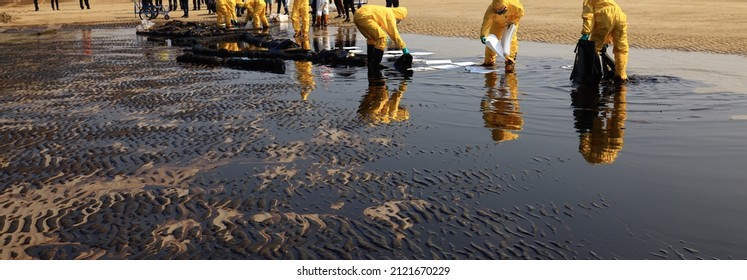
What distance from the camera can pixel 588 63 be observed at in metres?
9.05

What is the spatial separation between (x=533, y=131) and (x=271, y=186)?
8.84ft

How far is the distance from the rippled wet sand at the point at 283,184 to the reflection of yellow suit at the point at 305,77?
17.6 inches

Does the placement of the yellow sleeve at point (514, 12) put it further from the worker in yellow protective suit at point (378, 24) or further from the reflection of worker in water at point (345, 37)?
the reflection of worker in water at point (345, 37)

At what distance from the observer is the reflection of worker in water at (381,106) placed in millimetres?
7189

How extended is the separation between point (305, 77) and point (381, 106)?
9.44 feet

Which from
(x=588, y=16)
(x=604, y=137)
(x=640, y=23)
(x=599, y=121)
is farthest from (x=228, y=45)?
(x=604, y=137)

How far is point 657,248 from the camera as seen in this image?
3.54m

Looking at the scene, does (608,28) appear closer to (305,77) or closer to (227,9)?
(305,77)

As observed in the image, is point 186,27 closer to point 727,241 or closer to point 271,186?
point 271,186

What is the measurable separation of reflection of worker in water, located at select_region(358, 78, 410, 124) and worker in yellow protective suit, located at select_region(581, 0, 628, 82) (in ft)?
8.11

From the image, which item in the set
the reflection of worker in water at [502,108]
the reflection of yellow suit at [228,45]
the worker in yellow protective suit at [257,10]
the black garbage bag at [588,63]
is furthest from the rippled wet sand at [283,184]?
the worker in yellow protective suit at [257,10]

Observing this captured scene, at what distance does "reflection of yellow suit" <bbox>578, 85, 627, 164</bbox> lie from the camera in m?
5.48

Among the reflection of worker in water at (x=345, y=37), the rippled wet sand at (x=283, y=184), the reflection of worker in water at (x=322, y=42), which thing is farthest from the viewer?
the reflection of worker in water at (x=345, y=37)

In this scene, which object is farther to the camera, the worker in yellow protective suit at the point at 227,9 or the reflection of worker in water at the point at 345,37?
the worker in yellow protective suit at the point at 227,9
